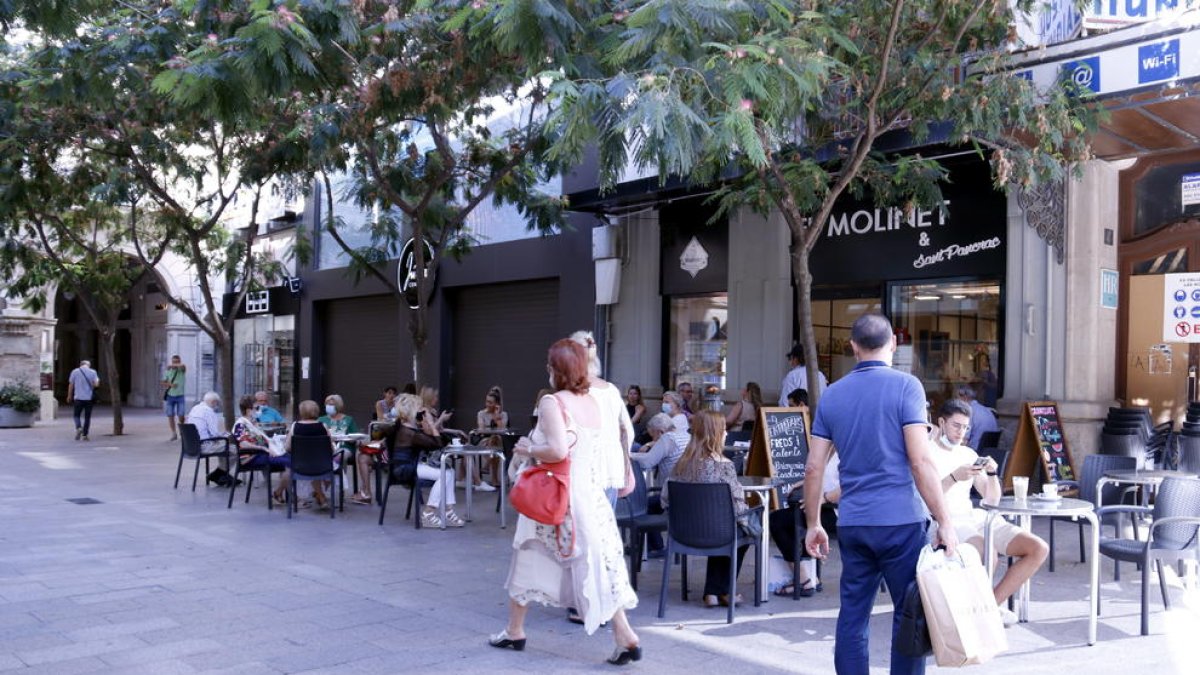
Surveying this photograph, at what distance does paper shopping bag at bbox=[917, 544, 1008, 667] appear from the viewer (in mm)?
3967

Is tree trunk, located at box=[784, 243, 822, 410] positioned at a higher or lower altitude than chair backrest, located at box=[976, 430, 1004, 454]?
higher

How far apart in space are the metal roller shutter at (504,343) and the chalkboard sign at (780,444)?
29.5 feet

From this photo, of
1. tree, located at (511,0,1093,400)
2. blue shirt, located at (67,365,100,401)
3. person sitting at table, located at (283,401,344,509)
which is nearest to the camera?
tree, located at (511,0,1093,400)

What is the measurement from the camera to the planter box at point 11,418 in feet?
80.9

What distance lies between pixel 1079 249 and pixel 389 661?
8905 mm

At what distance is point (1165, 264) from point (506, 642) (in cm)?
921

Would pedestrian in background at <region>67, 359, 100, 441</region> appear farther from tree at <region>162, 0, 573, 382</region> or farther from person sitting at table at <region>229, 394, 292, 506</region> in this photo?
person sitting at table at <region>229, 394, 292, 506</region>

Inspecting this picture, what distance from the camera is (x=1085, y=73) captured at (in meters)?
9.74

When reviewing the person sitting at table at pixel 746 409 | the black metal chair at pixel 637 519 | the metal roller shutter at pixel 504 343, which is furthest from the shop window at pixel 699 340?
the black metal chair at pixel 637 519

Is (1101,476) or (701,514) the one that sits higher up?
(1101,476)

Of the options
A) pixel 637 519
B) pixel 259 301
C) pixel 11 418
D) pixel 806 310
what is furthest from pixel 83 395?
pixel 637 519

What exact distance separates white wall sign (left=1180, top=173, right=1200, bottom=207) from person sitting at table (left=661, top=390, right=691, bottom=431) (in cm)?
585

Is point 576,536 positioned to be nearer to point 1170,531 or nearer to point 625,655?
point 625,655

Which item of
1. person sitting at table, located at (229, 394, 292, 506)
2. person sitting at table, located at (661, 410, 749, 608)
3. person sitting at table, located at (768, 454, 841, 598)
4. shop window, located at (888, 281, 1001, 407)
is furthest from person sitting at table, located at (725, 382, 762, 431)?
person sitting at table, located at (661, 410, 749, 608)
